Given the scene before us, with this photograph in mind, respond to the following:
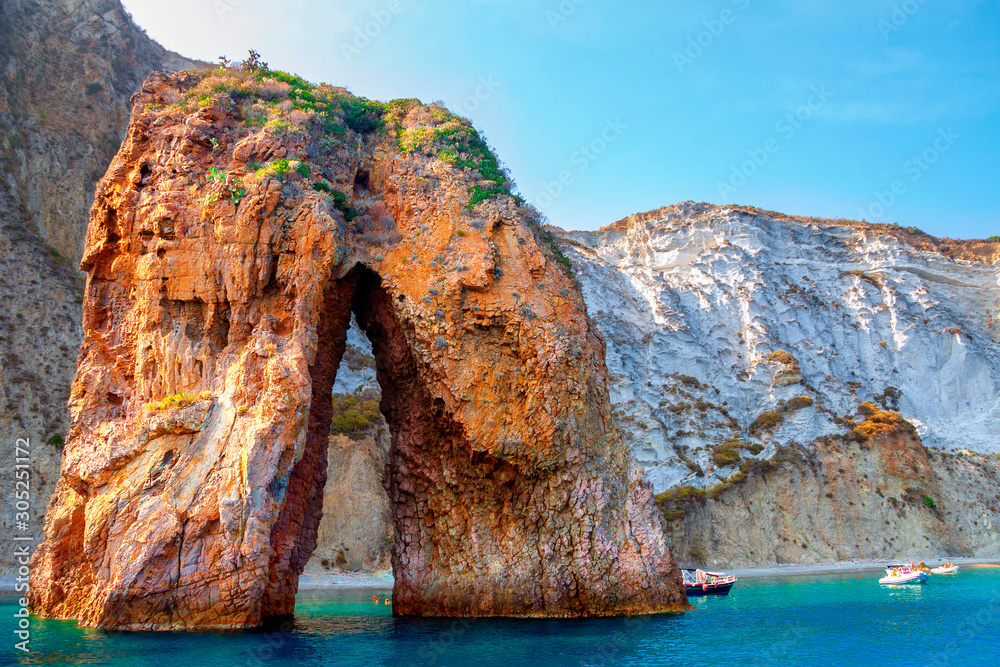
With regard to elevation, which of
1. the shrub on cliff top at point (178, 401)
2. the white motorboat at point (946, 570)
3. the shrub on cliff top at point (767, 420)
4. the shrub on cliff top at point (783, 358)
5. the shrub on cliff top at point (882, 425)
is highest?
the shrub on cliff top at point (783, 358)

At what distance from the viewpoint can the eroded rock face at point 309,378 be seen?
18.2m

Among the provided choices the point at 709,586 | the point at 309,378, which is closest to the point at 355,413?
the point at 709,586

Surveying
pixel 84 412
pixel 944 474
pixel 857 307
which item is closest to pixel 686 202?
pixel 857 307

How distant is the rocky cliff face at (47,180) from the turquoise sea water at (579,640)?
1328 centimetres

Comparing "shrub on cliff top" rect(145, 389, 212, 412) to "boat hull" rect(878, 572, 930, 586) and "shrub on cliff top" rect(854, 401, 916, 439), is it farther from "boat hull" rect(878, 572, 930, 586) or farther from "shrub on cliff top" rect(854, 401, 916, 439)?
"shrub on cliff top" rect(854, 401, 916, 439)

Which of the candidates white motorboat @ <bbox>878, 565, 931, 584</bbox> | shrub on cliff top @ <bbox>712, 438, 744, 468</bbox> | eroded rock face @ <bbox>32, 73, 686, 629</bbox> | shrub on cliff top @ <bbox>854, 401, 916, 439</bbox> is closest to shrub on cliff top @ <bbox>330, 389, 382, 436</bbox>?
eroded rock face @ <bbox>32, 73, 686, 629</bbox>

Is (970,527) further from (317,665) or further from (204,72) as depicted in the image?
(204,72)

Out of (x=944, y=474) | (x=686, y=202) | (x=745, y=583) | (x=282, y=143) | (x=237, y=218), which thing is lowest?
(x=745, y=583)

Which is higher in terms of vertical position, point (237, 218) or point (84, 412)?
point (237, 218)

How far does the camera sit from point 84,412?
20359 millimetres

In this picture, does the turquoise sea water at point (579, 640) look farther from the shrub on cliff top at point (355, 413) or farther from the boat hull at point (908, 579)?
the shrub on cliff top at point (355, 413)

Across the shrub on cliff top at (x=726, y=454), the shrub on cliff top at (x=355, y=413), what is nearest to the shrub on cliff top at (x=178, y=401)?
the shrub on cliff top at (x=355, y=413)

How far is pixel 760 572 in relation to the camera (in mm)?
44562

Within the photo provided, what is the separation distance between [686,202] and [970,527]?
39.2 meters
